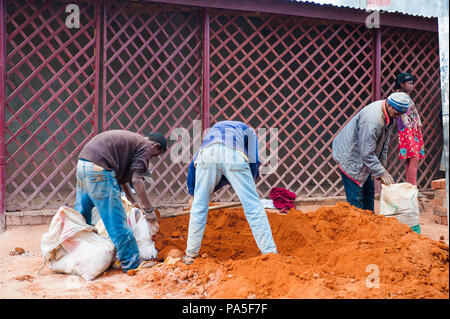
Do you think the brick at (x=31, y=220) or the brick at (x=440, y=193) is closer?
the brick at (x=31, y=220)

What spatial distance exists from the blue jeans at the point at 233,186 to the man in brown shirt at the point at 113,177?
47cm

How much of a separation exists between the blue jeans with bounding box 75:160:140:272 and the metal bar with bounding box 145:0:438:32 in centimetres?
258

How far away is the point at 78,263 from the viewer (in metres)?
2.77

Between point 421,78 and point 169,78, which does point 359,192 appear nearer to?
point 169,78

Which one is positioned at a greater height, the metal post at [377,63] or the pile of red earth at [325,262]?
the metal post at [377,63]

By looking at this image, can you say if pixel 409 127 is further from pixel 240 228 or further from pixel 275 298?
pixel 275 298

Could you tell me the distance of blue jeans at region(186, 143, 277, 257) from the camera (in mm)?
2723

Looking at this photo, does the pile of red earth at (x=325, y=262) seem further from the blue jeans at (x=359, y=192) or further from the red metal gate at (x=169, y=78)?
the red metal gate at (x=169, y=78)

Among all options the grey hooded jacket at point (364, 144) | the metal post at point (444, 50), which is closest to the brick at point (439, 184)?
the grey hooded jacket at point (364, 144)

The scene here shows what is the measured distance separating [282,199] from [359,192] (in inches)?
51.7

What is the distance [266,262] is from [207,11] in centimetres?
347

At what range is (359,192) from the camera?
3.72 metres

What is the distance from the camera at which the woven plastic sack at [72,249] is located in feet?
9.14
